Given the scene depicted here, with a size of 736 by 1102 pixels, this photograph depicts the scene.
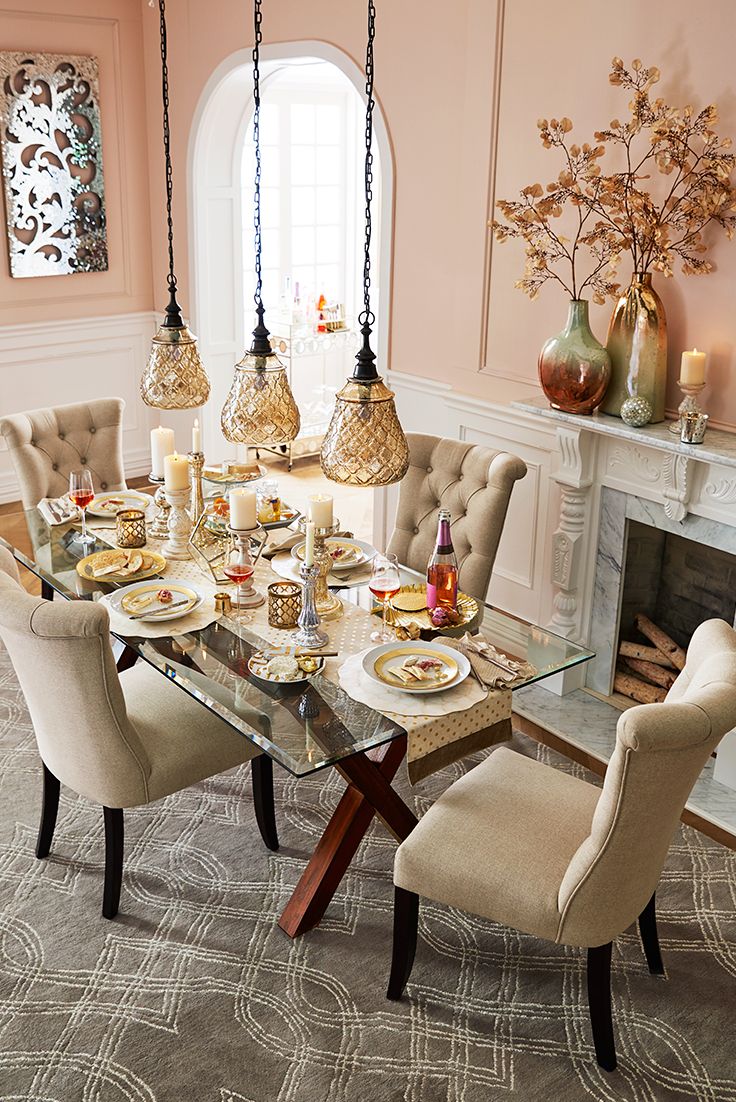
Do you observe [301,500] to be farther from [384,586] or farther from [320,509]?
[384,586]

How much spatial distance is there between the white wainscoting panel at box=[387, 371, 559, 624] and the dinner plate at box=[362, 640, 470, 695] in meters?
1.53

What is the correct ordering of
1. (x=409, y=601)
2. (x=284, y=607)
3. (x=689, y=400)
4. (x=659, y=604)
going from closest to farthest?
(x=284, y=607) < (x=409, y=601) < (x=689, y=400) < (x=659, y=604)

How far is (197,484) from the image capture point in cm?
339

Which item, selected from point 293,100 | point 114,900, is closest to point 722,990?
point 114,900

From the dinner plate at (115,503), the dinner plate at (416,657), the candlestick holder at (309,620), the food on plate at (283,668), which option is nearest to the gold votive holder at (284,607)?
the candlestick holder at (309,620)

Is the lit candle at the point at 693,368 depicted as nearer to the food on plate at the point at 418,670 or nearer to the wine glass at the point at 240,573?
→ the food on plate at the point at 418,670

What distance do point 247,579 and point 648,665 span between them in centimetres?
169

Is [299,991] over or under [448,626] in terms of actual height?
under

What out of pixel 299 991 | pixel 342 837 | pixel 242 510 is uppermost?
pixel 242 510

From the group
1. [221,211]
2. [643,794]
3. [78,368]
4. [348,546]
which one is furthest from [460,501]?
[78,368]

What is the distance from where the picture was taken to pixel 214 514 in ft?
11.3

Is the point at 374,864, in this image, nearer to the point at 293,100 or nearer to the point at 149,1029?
the point at 149,1029

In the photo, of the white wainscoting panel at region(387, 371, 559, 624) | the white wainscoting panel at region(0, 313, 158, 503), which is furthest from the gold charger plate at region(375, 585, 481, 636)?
the white wainscoting panel at region(0, 313, 158, 503)

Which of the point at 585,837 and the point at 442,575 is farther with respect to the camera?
the point at 442,575
